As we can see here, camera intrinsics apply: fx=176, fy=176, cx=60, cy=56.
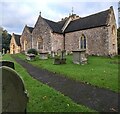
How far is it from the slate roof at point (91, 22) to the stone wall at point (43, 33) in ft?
14.8

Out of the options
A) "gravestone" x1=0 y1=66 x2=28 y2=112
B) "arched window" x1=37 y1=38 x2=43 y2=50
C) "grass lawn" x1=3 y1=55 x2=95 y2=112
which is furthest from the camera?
"arched window" x1=37 y1=38 x2=43 y2=50

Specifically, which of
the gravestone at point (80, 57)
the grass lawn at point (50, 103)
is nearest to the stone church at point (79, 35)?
the gravestone at point (80, 57)

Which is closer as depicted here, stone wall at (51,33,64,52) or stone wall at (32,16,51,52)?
stone wall at (51,33,64,52)

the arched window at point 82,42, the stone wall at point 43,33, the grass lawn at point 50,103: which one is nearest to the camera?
the grass lawn at point 50,103

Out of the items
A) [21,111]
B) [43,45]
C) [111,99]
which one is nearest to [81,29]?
[43,45]

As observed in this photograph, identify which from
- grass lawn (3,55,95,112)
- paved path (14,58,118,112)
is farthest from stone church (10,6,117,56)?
grass lawn (3,55,95,112)

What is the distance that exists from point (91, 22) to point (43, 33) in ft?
34.6

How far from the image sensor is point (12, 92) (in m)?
4.36

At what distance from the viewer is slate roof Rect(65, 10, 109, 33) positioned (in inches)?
1285

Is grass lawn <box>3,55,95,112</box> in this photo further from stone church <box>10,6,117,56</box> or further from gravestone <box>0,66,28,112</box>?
stone church <box>10,6,117,56</box>

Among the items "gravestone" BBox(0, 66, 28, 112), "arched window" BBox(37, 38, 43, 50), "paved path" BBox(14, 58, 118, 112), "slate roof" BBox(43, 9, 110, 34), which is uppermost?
"slate roof" BBox(43, 9, 110, 34)

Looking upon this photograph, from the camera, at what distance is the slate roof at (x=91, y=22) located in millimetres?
32631

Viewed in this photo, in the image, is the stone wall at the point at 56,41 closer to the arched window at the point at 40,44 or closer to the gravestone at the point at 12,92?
the arched window at the point at 40,44

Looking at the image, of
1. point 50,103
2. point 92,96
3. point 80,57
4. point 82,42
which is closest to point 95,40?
point 82,42
